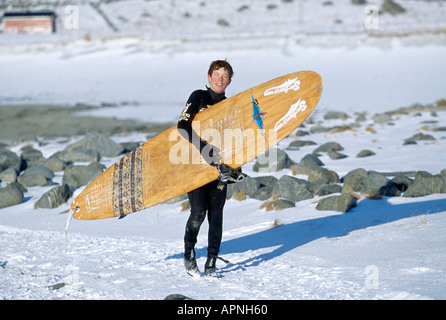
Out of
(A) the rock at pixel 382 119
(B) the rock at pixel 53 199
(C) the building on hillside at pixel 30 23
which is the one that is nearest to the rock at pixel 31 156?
(B) the rock at pixel 53 199

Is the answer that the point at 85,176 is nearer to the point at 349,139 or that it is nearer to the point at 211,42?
the point at 349,139

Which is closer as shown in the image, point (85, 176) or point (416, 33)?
point (85, 176)

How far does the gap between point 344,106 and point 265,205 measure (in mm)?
15941

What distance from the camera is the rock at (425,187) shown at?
7.46 meters

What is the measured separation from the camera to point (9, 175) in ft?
35.1

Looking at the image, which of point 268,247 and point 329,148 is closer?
point 268,247

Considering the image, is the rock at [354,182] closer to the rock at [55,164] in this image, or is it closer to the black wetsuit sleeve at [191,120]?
the black wetsuit sleeve at [191,120]

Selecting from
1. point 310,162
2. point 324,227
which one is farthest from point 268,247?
point 310,162

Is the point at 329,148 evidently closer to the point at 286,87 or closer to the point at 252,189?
the point at 252,189

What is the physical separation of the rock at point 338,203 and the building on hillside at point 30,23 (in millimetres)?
43150

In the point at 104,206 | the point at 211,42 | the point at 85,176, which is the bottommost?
the point at 85,176

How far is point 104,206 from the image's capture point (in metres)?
5.73

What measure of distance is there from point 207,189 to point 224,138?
0.62m

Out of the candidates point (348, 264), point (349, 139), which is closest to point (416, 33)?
point (349, 139)
